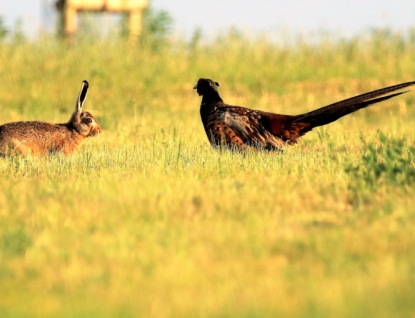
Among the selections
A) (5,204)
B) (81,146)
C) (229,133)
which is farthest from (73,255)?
(81,146)

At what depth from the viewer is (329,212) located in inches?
170

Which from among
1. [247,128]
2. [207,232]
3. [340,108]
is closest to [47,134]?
[247,128]

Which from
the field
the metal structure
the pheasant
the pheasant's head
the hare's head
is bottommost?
the field

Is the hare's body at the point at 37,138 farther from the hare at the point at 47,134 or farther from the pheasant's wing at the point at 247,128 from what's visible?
the pheasant's wing at the point at 247,128

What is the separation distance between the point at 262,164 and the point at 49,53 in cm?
1167

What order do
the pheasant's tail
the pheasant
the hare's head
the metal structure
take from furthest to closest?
1. the metal structure
2. the hare's head
3. the pheasant
4. the pheasant's tail

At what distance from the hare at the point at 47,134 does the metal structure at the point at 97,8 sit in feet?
34.3

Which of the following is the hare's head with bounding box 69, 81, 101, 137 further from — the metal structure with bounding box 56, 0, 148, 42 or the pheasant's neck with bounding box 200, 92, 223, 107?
the metal structure with bounding box 56, 0, 148, 42

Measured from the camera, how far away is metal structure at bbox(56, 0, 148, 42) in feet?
60.3

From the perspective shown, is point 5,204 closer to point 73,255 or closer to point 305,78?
point 73,255

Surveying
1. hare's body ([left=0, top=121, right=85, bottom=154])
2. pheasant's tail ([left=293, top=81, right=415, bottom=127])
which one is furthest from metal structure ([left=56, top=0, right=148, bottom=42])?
pheasant's tail ([left=293, top=81, right=415, bottom=127])

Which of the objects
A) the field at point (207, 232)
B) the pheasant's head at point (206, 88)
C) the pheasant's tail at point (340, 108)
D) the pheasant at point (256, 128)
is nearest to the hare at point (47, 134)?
the field at point (207, 232)

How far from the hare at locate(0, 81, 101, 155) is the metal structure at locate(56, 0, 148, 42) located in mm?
10460

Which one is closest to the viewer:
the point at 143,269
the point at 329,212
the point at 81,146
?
the point at 143,269
